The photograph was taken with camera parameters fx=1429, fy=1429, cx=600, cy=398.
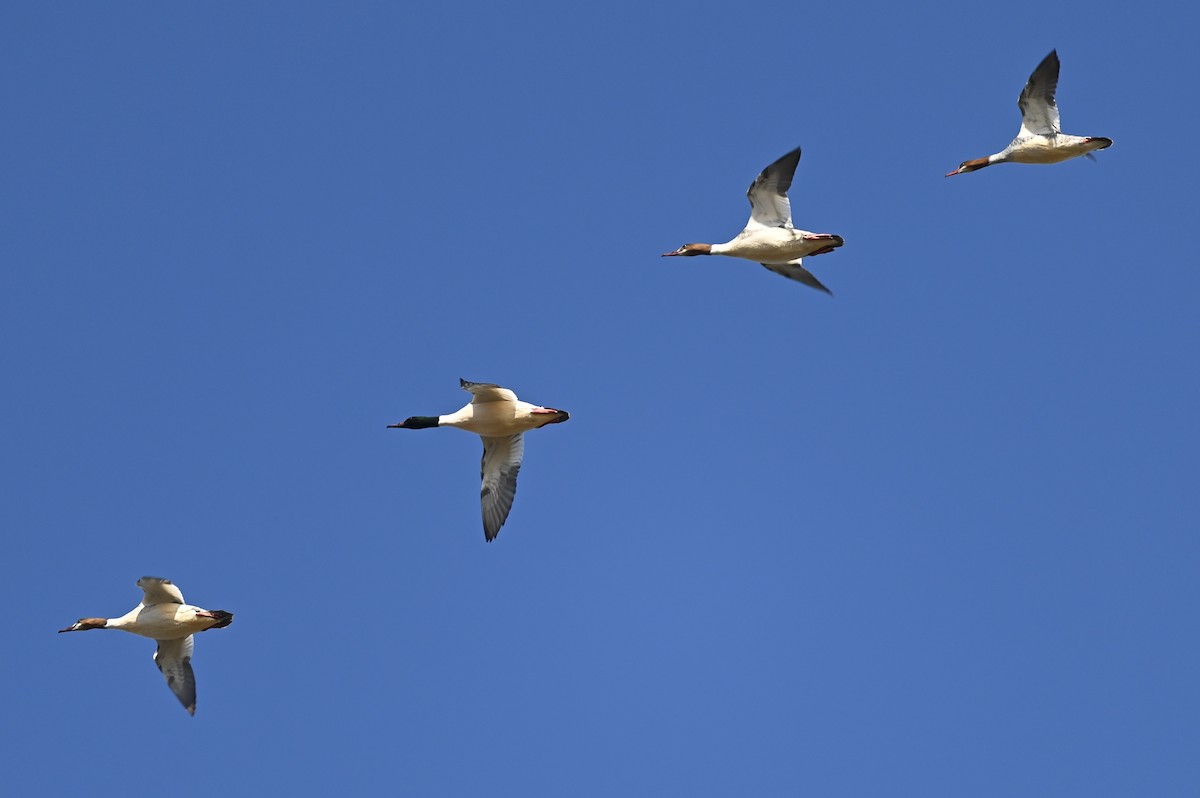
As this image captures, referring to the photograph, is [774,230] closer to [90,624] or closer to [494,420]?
[494,420]

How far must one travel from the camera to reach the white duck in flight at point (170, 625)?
903 inches

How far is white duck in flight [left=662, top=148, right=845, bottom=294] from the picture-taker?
23.4m

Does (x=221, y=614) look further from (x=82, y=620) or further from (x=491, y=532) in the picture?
(x=491, y=532)

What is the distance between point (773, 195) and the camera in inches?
935

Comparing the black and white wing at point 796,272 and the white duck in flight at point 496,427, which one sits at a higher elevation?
the black and white wing at point 796,272

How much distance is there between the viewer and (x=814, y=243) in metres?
23.2

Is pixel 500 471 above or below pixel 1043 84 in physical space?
below

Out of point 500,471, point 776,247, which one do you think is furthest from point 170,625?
point 776,247

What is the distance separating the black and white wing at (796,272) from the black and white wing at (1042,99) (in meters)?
4.72

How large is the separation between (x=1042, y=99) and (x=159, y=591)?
1696 cm

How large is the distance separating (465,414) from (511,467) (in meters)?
1.66

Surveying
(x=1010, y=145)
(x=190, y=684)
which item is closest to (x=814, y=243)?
(x=1010, y=145)

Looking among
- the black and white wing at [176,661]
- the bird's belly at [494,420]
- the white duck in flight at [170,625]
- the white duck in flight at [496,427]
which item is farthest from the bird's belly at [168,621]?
the bird's belly at [494,420]

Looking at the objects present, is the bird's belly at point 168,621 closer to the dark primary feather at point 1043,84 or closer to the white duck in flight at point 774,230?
the white duck in flight at point 774,230
